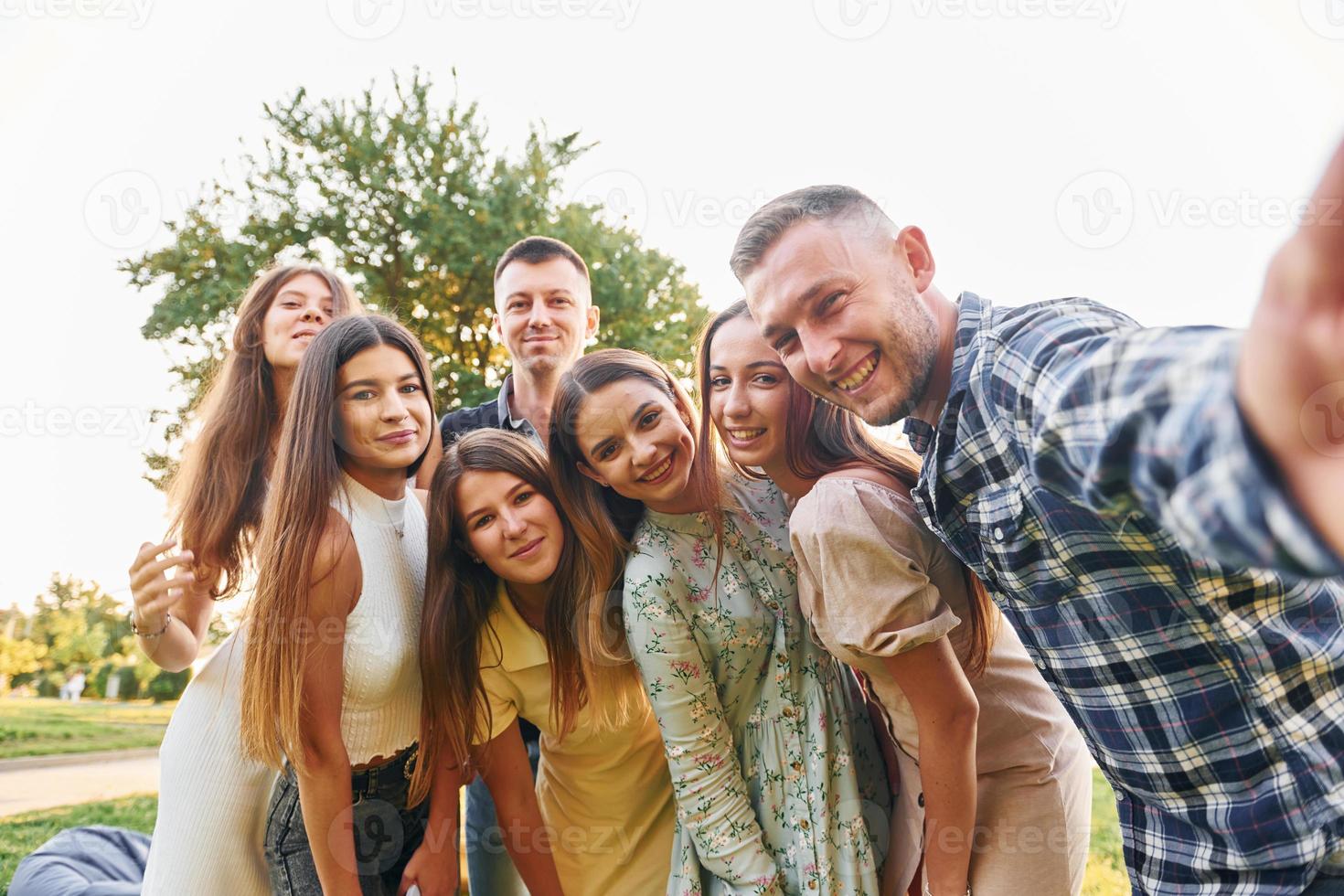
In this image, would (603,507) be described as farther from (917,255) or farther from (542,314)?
(542,314)

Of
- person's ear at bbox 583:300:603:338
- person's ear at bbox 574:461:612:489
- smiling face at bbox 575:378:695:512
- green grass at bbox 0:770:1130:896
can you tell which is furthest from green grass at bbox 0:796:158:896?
smiling face at bbox 575:378:695:512

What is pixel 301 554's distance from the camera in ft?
7.62

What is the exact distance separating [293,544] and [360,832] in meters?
0.85

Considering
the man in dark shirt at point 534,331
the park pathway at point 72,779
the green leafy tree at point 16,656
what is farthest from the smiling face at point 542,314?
the green leafy tree at point 16,656

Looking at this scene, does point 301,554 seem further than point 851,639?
Yes

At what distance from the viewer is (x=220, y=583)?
2.90 metres

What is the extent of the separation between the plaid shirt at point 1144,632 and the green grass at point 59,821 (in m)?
6.24

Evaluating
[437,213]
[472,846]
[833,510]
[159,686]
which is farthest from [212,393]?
[159,686]

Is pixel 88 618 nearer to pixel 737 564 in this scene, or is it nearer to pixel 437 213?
pixel 437 213

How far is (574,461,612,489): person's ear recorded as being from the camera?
2.57 metres

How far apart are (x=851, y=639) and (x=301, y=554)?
1.41m

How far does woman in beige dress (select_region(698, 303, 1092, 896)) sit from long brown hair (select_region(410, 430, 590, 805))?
0.67 m

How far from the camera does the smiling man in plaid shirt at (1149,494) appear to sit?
614 millimetres

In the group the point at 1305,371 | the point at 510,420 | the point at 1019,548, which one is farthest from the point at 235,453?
the point at 1305,371
